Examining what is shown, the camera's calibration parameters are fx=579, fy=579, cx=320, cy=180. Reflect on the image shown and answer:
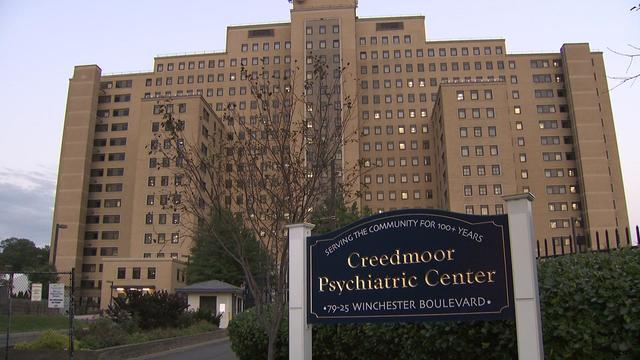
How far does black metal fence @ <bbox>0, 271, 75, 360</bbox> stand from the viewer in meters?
16.5

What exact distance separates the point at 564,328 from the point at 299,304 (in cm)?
367

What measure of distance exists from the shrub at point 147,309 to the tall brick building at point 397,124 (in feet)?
224

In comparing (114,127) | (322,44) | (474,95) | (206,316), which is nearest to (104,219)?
(114,127)

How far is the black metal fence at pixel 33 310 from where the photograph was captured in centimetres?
1652

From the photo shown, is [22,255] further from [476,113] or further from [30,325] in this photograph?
[30,325]

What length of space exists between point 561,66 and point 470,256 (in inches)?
4860

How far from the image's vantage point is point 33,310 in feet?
156

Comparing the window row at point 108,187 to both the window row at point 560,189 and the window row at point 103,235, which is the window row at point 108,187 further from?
the window row at point 560,189

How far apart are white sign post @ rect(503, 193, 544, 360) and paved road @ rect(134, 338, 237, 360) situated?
655 inches

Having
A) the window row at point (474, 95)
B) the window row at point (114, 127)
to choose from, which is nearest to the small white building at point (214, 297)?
the window row at point (474, 95)

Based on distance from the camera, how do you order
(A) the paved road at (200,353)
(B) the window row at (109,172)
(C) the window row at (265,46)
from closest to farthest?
(A) the paved road at (200,353) < (B) the window row at (109,172) < (C) the window row at (265,46)

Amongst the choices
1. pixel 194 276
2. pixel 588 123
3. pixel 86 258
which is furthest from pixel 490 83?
pixel 86 258

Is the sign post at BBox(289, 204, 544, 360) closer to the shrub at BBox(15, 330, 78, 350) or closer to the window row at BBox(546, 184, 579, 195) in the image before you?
the shrub at BBox(15, 330, 78, 350)

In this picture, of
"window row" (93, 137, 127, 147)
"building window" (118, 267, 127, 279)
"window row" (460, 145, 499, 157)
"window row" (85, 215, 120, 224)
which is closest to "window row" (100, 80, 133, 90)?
"window row" (93, 137, 127, 147)
